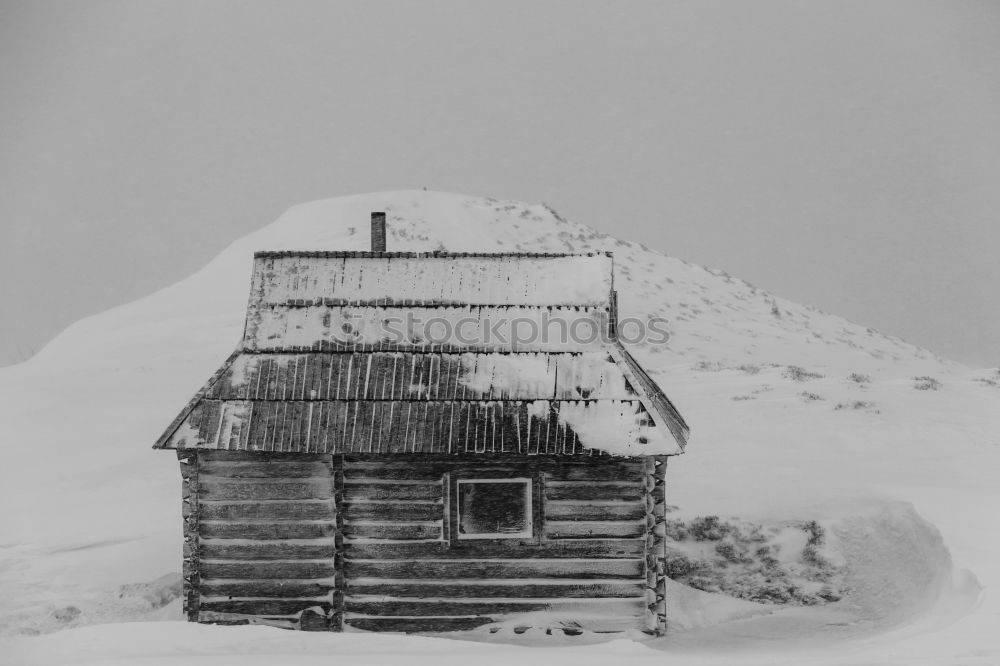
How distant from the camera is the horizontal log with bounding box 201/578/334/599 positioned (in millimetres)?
12930

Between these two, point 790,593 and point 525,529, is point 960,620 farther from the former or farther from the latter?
point 525,529

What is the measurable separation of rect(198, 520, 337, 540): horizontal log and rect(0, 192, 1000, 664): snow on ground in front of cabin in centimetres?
163

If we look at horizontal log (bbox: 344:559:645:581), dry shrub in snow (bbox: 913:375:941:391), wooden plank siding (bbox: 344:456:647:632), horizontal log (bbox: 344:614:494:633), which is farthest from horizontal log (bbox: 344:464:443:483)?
dry shrub in snow (bbox: 913:375:941:391)

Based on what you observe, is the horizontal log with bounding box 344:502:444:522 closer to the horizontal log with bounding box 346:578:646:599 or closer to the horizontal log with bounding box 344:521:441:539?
the horizontal log with bounding box 344:521:441:539

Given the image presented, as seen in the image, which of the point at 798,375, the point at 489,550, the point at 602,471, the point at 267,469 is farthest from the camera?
the point at 798,375

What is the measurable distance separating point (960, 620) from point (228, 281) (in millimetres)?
32807

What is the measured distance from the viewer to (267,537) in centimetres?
1295

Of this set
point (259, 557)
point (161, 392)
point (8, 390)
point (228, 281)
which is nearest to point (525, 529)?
point (259, 557)

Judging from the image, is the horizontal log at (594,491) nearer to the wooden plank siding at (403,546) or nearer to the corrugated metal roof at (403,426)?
the wooden plank siding at (403,546)

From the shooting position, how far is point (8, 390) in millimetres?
29609

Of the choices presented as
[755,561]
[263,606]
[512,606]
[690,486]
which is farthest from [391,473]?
[690,486]

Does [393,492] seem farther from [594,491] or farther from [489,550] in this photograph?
[594,491]

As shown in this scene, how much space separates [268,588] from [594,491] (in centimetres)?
452

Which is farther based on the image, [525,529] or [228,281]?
[228,281]
